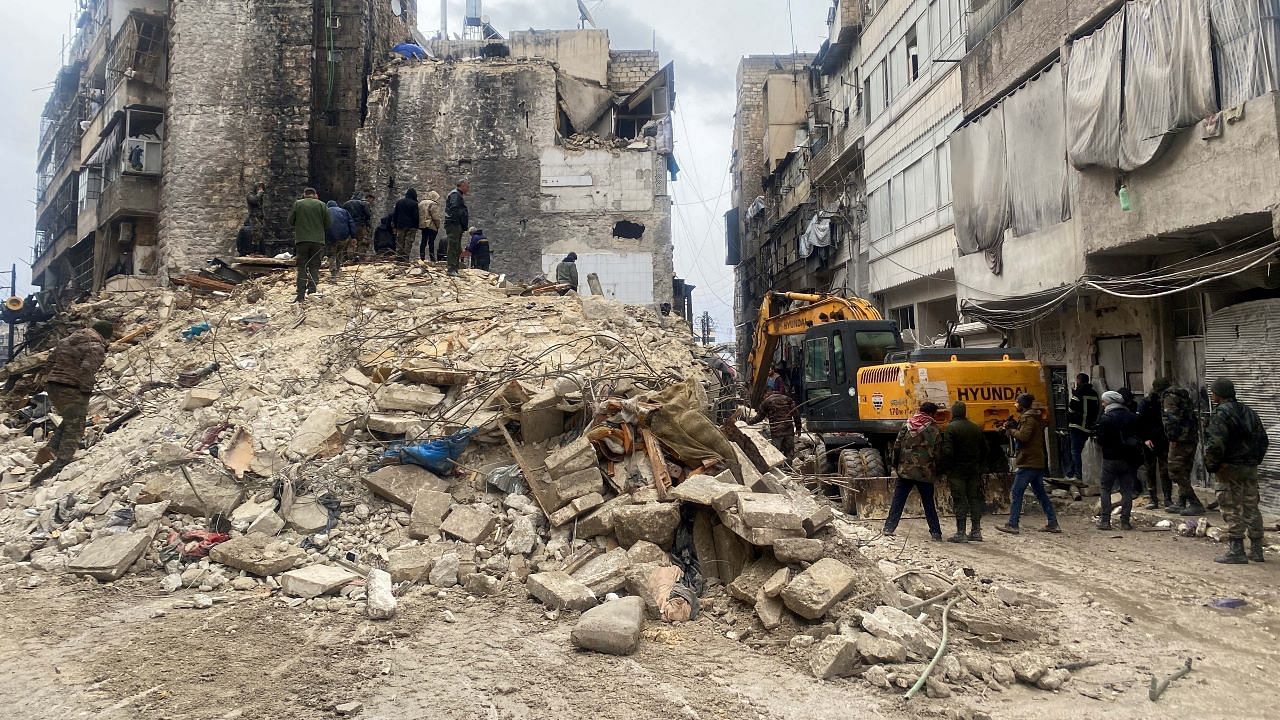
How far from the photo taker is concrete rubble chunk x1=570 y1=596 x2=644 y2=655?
4.35 metres

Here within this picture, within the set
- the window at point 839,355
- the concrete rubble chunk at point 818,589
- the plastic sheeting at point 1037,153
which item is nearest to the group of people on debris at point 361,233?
the window at point 839,355

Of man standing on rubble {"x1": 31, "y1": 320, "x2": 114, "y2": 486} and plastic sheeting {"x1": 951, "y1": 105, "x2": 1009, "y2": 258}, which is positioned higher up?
plastic sheeting {"x1": 951, "y1": 105, "x2": 1009, "y2": 258}

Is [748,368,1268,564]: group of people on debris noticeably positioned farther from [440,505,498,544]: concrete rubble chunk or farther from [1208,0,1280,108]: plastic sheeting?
[440,505,498,544]: concrete rubble chunk

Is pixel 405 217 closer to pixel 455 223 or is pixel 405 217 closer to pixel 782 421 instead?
pixel 455 223

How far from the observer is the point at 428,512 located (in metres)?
6.00

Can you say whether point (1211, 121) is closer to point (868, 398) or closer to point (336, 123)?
point (868, 398)

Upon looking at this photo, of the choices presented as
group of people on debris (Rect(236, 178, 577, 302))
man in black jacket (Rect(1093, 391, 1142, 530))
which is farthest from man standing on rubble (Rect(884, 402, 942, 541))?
group of people on debris (Rect(236, 178, 577, 302))

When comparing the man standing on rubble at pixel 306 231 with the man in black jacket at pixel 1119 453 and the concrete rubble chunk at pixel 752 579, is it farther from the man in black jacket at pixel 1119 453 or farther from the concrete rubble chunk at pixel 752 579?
the man in black jacket at pixel 1119 453

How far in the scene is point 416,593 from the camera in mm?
5203

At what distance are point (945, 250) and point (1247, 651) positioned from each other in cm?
1228

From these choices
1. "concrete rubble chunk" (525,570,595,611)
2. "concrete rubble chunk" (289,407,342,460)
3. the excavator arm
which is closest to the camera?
"concrete rubble chunk" (525,570,595,611)

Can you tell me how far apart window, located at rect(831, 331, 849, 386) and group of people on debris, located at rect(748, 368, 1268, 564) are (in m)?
2.18

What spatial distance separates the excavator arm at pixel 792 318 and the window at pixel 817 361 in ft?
3.47

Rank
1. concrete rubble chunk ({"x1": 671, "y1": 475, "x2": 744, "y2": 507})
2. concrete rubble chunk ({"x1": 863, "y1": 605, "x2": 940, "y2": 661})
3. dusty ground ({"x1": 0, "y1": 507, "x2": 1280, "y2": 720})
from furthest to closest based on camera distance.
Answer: concrete rubble chunk ({"x1": 671, "y1": 475, "x2": 744, "y2": 507})
concrete rubble chunk ({"x1": 863, "y1": 605, "x2": 940, "y2": 661})
dusty ground ({"x1": 0, "y1": 507, "x2": 1280, "y2": 720})
